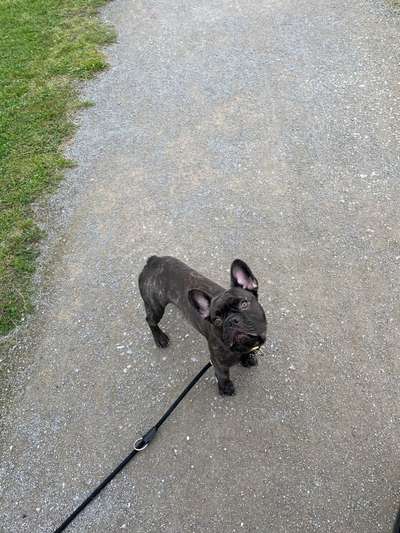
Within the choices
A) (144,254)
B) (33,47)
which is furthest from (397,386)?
(33,47)

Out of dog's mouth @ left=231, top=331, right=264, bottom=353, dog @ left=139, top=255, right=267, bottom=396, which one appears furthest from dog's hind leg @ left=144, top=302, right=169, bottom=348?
dog's mouth @ left=231, top=331, right=264, bottom=353

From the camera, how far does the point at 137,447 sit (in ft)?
16.6

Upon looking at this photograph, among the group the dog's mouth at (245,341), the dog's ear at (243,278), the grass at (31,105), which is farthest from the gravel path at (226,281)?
the dog's ear at (243,278)

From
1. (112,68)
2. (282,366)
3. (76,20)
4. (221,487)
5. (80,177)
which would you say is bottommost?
(221,487)

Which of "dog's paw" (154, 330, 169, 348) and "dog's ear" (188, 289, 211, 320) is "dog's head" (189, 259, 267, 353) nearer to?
"dog's ear" (188, 289, 211, 320)

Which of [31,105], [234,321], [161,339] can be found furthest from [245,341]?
[31,105]

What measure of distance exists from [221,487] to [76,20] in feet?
39.0

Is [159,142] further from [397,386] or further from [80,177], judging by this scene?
[397,386]

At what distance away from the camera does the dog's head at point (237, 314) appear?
4.09m

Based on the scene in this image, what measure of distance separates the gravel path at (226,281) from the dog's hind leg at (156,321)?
0.53 feet

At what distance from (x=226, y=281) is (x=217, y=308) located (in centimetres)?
224

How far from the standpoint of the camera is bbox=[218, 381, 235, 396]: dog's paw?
5.25m

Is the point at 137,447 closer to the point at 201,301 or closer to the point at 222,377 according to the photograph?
the point at 222,377

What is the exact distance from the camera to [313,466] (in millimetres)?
4797
